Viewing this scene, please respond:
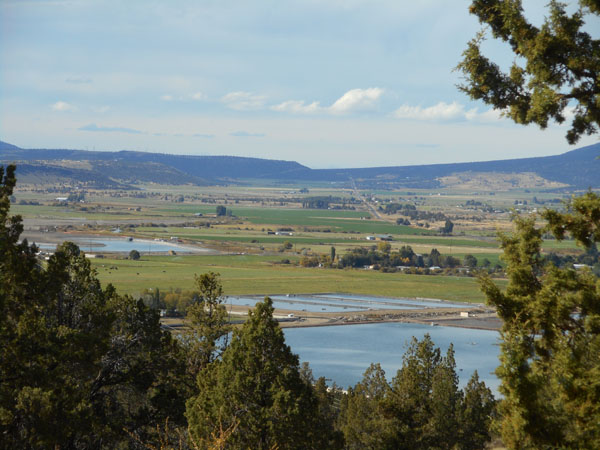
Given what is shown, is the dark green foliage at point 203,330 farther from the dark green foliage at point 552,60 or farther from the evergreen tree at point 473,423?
the dark green foliage at point 552,60

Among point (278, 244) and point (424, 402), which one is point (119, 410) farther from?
point (278, 244)

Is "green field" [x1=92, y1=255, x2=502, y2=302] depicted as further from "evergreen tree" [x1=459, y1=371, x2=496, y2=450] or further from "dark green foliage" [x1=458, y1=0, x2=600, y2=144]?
"dark green foliage" [x1=458, y1=0, x2=600, y2=144]

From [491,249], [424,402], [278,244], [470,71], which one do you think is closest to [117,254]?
[278,244]

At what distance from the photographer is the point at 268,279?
7788 centimetres

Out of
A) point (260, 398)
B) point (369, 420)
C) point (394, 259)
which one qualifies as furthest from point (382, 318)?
point (260, 398)

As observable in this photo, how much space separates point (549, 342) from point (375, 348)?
130 ft

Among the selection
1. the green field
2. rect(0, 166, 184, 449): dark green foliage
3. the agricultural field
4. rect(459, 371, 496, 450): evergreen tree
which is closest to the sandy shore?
the agricultural field

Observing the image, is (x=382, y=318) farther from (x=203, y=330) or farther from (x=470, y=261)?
(x=203, y=330)

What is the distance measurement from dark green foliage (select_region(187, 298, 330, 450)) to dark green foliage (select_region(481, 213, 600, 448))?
5.07 metres

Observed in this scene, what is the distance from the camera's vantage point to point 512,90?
8609 millimetres

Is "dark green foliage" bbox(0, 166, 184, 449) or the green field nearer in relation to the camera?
"dark green foliage" bbox(0, 166, 184, 449)

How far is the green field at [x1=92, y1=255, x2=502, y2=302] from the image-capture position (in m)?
69.8

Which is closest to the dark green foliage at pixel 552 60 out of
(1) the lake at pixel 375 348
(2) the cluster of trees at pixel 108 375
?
(2) the cluster of trees at pixel 108 375

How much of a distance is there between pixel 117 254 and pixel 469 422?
75083 mm
